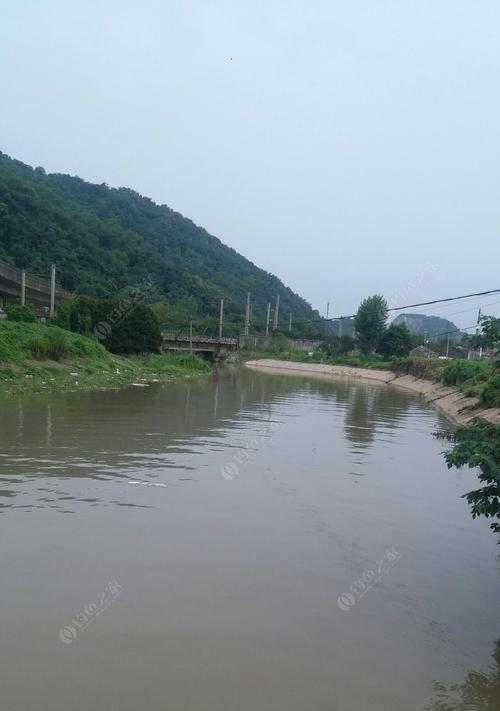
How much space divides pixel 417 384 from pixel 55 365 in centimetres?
3212

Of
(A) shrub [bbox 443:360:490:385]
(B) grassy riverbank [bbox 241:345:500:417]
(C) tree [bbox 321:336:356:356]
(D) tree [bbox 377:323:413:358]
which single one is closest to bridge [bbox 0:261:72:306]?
(B) grassy riverbank [bbox 241:345:500:417]

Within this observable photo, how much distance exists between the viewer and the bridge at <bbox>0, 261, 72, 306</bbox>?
5224cm

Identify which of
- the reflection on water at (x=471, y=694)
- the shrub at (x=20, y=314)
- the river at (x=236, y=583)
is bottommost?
the reflection on water at (x=471, y=694)

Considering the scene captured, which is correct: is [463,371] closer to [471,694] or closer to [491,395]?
[491,395]

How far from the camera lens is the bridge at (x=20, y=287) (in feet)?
171

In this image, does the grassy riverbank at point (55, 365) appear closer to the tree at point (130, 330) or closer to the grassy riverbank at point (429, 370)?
the tree at point (130, 330)

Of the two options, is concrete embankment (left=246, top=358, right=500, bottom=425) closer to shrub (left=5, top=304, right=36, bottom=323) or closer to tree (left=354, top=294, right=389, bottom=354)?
tree (left=354, top=294, right=389, bottom=354)

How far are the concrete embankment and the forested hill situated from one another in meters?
26.7

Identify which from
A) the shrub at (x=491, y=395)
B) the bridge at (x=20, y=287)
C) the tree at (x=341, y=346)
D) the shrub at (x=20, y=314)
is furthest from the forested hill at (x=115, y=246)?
the shrub at (x=491, y=395)

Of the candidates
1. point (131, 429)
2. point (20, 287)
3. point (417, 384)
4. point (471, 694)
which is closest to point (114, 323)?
point (20, 287)

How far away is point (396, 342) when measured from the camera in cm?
8069

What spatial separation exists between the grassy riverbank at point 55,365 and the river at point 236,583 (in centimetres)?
1281

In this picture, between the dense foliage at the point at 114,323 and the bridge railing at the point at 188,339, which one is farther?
the bridge railing at the point at 188,339

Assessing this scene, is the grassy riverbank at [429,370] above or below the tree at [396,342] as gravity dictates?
below
